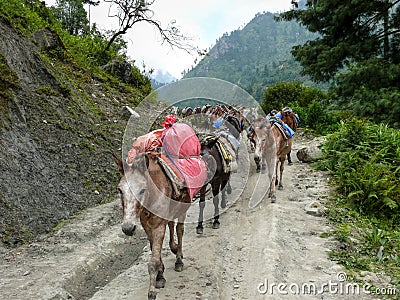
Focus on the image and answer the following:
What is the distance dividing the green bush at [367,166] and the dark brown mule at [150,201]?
187 inches

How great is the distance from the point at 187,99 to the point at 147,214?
171cm

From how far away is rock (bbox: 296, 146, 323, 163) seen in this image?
11930 millimetres

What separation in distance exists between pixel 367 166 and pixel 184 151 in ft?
18.2

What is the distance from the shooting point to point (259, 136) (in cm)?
816

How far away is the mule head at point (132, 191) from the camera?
3.80 m

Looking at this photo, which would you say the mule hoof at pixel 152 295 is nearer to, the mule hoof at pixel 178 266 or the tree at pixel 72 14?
the mule hoof at pixel 178 266

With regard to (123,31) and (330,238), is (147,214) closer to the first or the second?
(330,238)

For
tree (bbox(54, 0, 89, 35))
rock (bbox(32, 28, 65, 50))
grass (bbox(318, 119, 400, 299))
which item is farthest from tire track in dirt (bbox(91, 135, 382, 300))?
tree (bbox(54, 0, 89, 35))

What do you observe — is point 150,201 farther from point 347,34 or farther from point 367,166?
point 347,34

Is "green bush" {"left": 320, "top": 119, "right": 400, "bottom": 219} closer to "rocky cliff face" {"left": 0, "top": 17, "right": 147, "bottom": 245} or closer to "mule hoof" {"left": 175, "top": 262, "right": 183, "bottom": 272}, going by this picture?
"mule hoof" {"left": 175, "top": 262, "right": 183, "bottom": 272}

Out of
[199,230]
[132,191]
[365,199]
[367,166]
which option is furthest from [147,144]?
[367,166]

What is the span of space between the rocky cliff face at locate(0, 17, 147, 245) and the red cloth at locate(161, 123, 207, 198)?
3.15 metres

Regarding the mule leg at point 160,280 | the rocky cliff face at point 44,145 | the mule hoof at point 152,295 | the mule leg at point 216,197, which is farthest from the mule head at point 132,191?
the mule leg at point 216,197

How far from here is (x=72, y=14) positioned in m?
27.1
